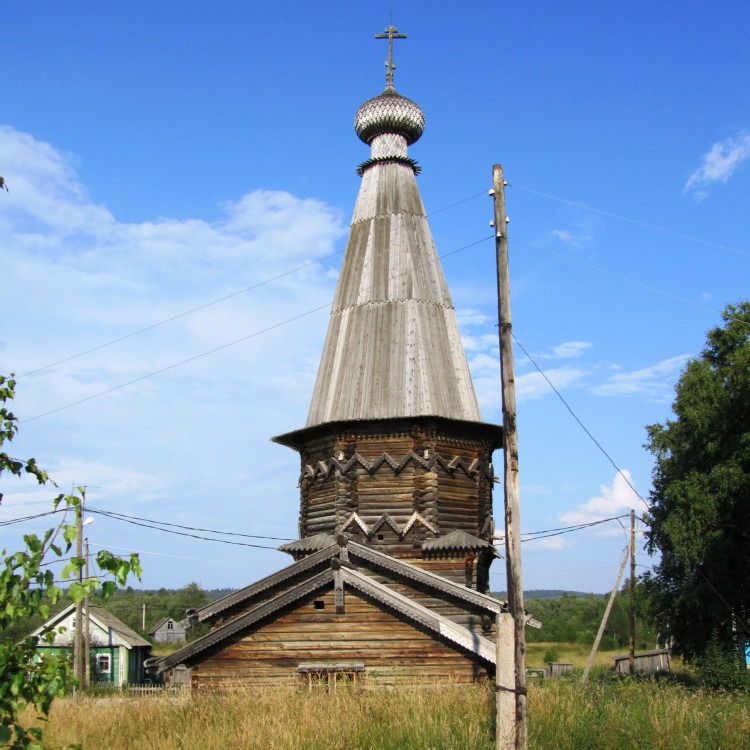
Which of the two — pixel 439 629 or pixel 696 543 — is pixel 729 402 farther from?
pixel 439 629

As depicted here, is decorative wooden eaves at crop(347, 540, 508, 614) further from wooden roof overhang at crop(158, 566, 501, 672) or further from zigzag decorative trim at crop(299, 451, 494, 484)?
zigzag decorative trim at crop(299, 451, 494, 484)

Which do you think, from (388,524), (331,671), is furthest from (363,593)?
(388,524)

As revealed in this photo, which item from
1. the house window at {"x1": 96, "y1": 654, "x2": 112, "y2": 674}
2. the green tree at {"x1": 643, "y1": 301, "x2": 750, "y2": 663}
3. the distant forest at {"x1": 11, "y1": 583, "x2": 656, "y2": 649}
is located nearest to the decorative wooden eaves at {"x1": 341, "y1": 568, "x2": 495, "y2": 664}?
the green tree at {"x1": 643, "y1": 301, "x2": 750, "y2": 663}

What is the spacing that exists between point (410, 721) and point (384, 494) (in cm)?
975

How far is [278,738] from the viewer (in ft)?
35.5

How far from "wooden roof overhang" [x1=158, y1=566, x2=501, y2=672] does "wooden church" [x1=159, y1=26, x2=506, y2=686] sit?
0.03m

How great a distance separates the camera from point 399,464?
20750 mm

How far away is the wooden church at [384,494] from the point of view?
1655 centimetres

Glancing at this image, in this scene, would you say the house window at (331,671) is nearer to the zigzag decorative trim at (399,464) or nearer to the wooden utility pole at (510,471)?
the zigzag decorative trim at (399,464)

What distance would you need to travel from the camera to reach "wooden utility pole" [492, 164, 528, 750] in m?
10.6

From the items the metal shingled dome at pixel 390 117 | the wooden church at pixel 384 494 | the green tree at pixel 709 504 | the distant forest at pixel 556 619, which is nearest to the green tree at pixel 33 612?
→ the wooden church at pixel 384 494

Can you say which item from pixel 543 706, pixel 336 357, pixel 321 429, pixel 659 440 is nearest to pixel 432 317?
pixel 336 357

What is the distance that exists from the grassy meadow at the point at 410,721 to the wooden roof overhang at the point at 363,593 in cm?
183

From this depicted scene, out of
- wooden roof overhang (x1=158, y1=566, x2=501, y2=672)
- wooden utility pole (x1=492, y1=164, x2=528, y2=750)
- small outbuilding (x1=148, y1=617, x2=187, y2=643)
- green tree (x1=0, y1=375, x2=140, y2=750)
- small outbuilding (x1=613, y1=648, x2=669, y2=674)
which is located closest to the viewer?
green tree (x1=0, y1=375, x2=140, y2=750)
